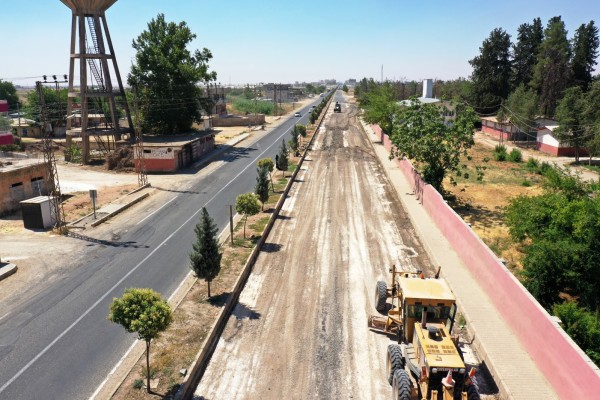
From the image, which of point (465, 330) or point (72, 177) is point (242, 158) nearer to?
point (72, 177)

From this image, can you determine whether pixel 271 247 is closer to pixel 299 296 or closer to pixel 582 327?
pixel 299 296

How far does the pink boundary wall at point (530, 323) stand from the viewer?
35.9ft

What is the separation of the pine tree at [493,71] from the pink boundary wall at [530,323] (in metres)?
64.8

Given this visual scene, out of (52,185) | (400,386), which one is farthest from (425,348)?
(52,185)

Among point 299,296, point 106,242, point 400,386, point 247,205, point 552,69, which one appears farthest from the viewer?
point 552,69

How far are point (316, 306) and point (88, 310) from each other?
929cm

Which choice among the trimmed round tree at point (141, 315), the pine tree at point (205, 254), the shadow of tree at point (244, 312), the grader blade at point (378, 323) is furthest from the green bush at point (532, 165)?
the trimmed round tree at point (141, 315)

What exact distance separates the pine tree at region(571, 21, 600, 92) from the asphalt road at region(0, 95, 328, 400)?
2842 inches

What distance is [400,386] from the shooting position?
1098cm

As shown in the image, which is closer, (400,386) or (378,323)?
(400,386)

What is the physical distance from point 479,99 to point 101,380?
8212cm

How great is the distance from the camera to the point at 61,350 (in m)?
14.4

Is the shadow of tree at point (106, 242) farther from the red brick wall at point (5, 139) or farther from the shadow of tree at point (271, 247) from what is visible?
the red brick wall at point (5, 139)

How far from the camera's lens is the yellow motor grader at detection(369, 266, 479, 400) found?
10688mm
